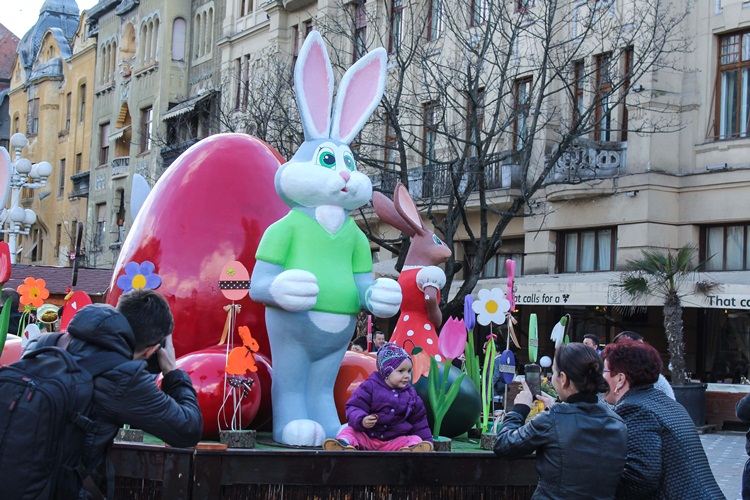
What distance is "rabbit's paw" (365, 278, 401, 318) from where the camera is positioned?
5918 mm

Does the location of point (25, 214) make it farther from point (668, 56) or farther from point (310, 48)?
point (310, 48)

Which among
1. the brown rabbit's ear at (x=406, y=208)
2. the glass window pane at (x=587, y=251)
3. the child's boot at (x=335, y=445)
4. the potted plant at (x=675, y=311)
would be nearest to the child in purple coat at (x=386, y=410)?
the child's boot at (x=335, y=445)

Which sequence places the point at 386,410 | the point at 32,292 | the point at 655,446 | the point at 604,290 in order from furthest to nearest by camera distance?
the point at 604,290 → the point at 32,292 → the point at 386,410 → the point at 655,446

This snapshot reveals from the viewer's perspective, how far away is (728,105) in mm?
17859

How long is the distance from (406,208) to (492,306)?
4.60ft

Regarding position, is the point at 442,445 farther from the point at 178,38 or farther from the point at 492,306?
the point at 178,38

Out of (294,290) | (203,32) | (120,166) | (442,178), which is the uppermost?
(203,32)

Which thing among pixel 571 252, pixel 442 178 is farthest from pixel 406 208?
pixel 442 178

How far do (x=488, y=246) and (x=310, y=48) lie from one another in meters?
10.00

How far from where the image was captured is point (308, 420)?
5762 millimetres

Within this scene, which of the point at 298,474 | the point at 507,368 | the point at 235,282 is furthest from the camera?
the point at 507,368

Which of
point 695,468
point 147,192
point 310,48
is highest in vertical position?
point 310,48

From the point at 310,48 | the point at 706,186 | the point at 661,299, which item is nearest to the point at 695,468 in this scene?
the point at 310,48

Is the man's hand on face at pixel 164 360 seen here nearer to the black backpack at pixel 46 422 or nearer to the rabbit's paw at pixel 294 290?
the black backpack at pixel 46 422
